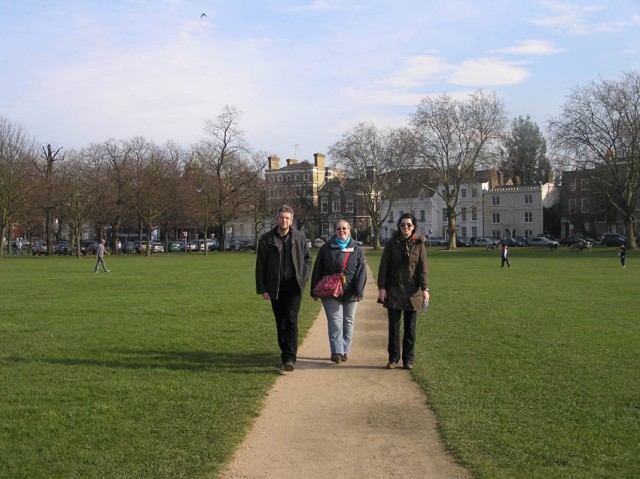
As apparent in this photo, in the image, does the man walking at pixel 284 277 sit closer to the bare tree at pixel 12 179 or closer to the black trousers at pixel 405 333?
the black trousers at pixel 405 333

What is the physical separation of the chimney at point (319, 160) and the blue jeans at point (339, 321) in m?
107

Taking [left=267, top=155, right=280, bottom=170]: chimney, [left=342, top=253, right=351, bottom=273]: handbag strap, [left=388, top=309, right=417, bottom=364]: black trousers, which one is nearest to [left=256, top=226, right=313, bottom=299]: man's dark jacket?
[left=342, top=253, right=351, bottom=273]: handbag strap

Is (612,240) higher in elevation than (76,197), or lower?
lower

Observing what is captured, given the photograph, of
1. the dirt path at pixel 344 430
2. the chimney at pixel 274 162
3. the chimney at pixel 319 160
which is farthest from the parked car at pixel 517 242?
the dirt path at pixel 344 430

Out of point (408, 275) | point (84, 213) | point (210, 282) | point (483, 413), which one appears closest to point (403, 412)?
point (483, 413)

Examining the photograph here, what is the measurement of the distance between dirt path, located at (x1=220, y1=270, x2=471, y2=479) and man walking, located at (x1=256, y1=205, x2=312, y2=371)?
19.1 inches

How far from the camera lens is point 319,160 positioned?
11675 cm

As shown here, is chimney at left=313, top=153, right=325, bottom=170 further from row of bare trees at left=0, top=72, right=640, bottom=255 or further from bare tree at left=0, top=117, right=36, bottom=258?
bare tree at left=0, top=117, right=36, bottom=258

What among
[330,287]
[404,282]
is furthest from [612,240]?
[330,287]

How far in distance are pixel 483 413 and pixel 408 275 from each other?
99.8 inches

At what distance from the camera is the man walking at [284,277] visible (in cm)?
829

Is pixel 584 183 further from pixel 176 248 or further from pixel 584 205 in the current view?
pixel 176 248

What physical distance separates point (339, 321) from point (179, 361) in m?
2.34

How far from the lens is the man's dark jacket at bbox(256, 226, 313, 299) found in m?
8.27
